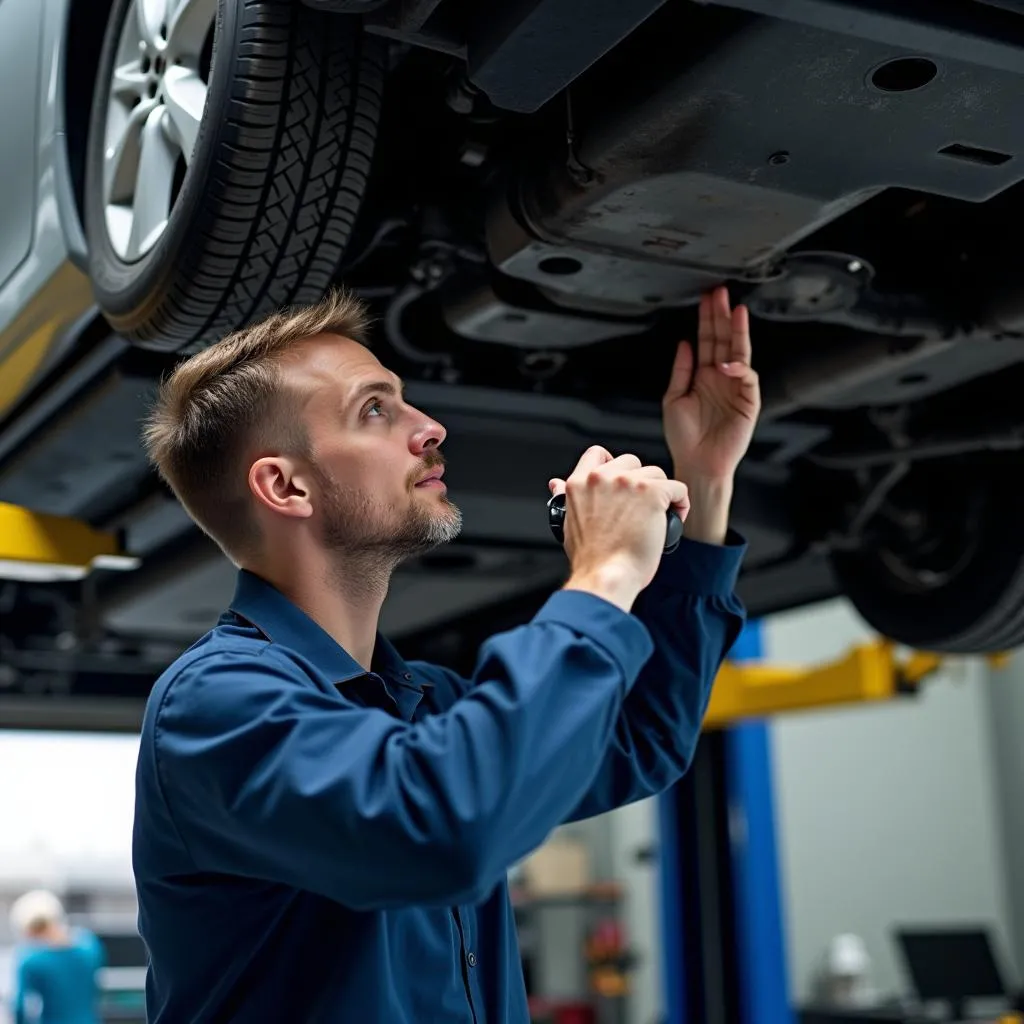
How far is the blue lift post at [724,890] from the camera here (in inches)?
193

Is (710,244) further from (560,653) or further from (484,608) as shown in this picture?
(484,608)

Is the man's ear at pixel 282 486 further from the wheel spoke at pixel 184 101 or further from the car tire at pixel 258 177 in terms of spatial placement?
the wheel spoke at pixel 184 101

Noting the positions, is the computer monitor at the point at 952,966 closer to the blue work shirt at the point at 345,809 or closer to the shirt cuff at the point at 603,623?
the blue work shirt at the point at 345,809

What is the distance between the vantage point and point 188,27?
1831mm

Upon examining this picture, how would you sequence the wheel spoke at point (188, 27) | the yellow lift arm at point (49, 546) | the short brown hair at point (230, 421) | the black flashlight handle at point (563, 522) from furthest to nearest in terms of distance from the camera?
the yellow lift arm at point (49, 546), the wheel spoke at point (188, 27), the short brown hair at point (230, 421), the black flashlight handle at point (563, 522)

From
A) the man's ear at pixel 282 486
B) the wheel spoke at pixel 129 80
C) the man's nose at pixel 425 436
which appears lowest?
the man's ear at pixel 282 486

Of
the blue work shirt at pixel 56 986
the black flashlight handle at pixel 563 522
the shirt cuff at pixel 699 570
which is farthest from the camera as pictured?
the blue work shirt at pixel 56 986

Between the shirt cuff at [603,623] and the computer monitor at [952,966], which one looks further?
the computer monitor at [952,966]

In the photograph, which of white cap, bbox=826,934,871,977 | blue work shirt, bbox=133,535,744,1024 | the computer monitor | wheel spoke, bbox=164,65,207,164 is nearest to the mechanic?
blue work shirt, bbox=133,535,744,1024

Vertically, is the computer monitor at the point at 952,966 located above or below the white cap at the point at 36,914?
below

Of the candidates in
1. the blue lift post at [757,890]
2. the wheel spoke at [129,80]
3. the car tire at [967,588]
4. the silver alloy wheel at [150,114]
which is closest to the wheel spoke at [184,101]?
the silver alloy wheel at [150,114]

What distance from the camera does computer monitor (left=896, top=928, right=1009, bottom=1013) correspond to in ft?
22.4

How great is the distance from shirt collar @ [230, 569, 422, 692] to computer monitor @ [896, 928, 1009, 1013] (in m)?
6.06

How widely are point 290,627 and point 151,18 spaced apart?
3.25 ft
